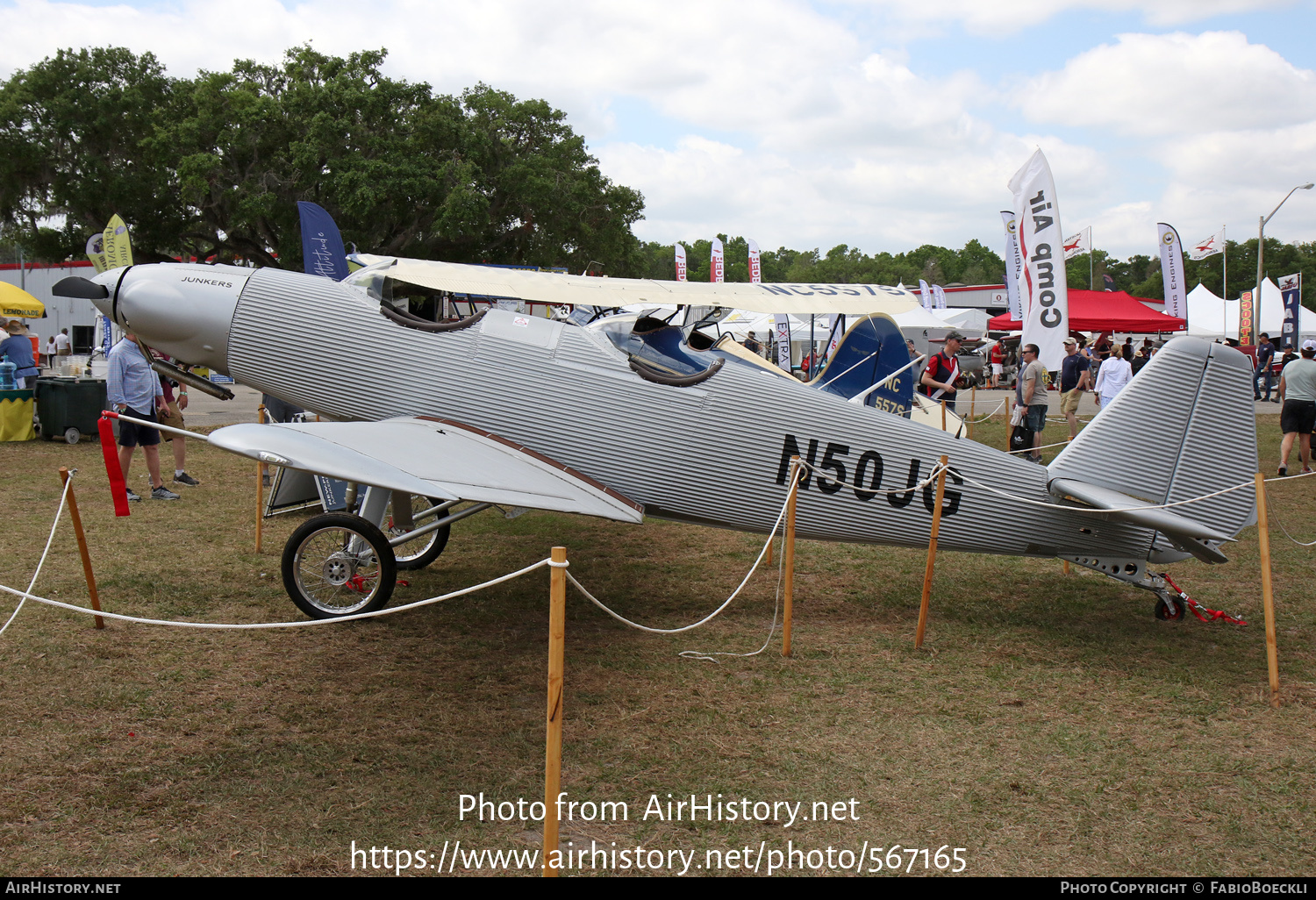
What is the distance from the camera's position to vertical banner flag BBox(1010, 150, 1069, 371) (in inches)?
448

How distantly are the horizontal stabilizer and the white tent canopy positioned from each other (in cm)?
3624

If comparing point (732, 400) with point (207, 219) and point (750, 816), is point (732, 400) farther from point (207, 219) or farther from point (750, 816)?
point (207, 219)

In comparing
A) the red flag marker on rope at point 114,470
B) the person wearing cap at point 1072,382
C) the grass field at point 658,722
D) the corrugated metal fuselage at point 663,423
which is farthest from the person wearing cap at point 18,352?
the person wearing cap at point 1072,382

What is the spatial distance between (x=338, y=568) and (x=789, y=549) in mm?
2832

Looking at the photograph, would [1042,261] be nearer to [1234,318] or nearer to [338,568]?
[338,568]

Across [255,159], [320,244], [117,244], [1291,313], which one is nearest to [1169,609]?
[320,244]

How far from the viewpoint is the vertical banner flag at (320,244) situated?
43.7 feet

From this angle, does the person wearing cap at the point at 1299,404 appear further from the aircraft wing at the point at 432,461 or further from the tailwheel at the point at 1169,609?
the aircraft wing at the point at 432,461

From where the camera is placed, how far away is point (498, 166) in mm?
35938

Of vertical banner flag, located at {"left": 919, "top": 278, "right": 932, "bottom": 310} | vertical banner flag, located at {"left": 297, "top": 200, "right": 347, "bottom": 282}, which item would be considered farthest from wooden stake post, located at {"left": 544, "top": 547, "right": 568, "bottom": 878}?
vertical banner flag, located at {"left": 919, "top": 278, "right": 932, "bottom": 310}

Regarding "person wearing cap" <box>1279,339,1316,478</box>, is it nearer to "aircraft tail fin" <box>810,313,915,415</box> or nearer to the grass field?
"aircraft tail fin" <box>810,313,915,415</box>

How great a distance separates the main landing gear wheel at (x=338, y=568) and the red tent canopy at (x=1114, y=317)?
77.7 feet

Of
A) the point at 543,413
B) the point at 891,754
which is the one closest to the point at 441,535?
the point at 543,413

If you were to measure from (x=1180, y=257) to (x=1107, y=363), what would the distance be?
14.5 metres
